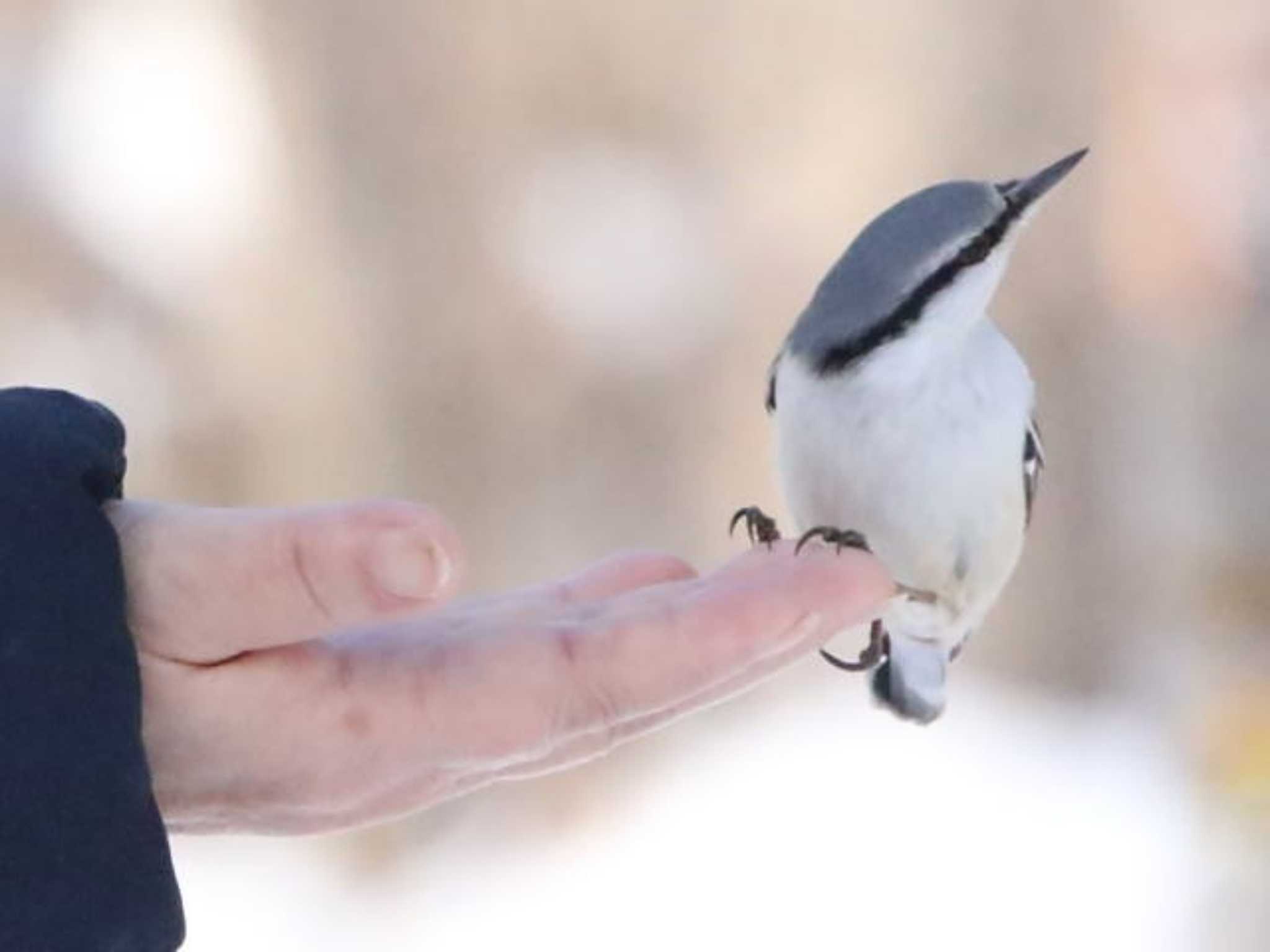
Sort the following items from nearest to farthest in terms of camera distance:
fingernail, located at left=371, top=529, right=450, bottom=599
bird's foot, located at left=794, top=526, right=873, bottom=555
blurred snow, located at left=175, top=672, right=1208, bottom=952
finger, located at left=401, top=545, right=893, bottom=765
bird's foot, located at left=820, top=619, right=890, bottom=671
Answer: fingernail, located at left=371, top=529, right=450, bottom=599 < finger, located at left=401, top=545, right=893, bottom=765 < bird's foot, located at left=794, top=526, right=873, bottom=555 < bird's foot, located at left=820, top=619, right=890, bottom=671 < blurred snow, located at left=175, top=672, right=1208, bottom=952

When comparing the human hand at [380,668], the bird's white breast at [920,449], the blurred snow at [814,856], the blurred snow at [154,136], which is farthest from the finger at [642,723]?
the blurred snow at [154,136]

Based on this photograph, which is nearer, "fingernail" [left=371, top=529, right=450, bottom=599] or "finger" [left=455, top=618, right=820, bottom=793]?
"fingernail" [left=371, top=529, right=450, bottom=599]

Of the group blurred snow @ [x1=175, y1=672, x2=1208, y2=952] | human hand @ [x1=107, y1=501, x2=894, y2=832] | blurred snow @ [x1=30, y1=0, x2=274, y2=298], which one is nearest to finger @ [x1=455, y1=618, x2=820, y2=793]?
human hand @ [x1=107, y1=501, x2=894, y2=832]

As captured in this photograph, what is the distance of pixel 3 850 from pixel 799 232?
1258mm

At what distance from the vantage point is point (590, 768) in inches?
63.8

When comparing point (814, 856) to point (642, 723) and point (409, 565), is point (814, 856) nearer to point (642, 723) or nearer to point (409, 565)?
point (642, 723)

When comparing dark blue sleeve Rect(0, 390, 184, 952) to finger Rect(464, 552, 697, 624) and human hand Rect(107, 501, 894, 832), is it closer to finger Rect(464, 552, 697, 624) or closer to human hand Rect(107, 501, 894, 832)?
human hand Rect(107, 501, 894, 832)

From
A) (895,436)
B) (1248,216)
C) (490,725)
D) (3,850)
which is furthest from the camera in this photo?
(1248,216)

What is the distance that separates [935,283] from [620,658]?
0.22 metres

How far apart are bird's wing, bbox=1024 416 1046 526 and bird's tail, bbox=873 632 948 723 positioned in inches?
3.4

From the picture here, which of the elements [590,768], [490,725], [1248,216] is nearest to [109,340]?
[590,768]

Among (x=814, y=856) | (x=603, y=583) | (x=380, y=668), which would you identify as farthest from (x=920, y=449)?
(x=814, y=856)

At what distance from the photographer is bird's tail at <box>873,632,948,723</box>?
815mm

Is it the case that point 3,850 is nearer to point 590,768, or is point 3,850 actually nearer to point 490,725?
point 490,725
